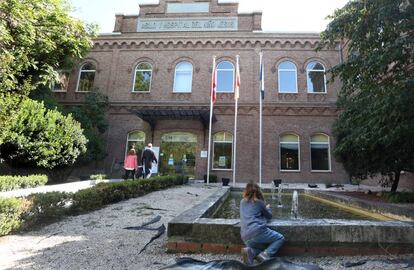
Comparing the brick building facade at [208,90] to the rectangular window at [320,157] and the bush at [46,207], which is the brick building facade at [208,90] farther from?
the bush at [46,207]

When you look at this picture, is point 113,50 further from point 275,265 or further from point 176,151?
point 275,265

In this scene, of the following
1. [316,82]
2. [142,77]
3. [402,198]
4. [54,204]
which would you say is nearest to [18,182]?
[54,204]

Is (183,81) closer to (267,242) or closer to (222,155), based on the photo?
(222,155)

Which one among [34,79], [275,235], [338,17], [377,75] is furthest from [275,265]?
[34,79]

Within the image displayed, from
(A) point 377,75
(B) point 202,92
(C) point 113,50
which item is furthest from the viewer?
(C) point 113,50

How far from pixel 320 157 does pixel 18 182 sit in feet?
54.5

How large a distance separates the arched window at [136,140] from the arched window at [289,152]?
31.3 feet

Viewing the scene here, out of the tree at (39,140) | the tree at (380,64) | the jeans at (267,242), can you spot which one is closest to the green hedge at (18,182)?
the tree at (39,140)

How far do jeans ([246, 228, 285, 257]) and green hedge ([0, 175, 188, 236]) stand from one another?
4194mm

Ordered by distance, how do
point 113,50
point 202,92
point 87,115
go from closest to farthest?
point 87,115, point 202,92, point 113,50

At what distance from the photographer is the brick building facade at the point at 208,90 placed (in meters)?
18.5

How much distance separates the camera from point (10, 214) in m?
4.94

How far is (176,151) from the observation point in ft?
63.2

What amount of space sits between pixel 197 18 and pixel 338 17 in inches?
633
